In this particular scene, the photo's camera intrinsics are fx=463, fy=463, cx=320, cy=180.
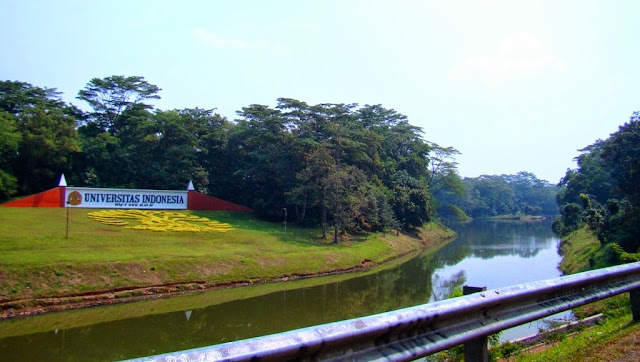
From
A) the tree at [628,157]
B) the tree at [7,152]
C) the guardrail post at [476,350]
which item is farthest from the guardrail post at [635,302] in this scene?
the tree at [7,152]

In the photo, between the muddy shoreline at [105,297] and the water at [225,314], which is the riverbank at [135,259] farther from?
the water at [225,314]

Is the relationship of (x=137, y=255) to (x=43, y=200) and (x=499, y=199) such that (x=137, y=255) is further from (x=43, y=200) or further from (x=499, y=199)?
(x=499, y=199)

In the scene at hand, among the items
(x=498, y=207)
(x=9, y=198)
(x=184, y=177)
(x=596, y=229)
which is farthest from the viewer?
(x=498, y=207)

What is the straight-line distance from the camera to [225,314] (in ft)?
57.8

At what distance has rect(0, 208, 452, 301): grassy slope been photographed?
19.0 metres

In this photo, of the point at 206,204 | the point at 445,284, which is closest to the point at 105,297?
the point at 445,284

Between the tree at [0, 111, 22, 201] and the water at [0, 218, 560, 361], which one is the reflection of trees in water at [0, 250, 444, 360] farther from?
the tree at [0, 111, 22, 201]

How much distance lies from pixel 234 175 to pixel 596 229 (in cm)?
3097

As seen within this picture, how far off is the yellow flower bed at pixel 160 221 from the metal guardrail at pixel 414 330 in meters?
29.0

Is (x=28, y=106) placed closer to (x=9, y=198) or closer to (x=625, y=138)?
(x=9, y=198)

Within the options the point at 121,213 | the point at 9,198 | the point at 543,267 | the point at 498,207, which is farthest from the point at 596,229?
the point at 498,207

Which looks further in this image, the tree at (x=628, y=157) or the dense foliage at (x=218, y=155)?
the dense foliage at (x=218, y=155)

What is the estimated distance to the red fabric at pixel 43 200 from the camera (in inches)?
1301

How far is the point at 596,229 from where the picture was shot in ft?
98.8
